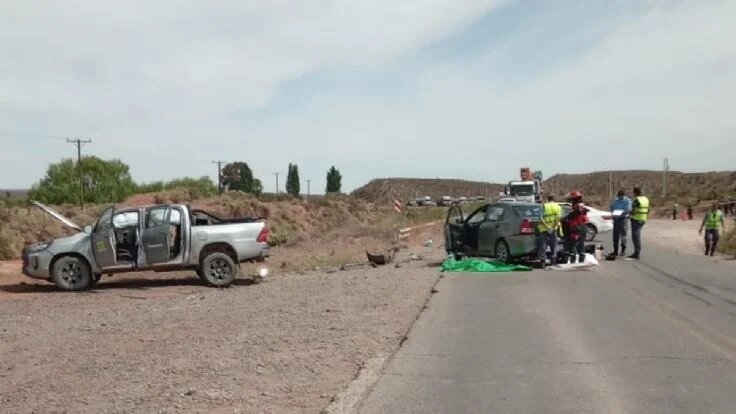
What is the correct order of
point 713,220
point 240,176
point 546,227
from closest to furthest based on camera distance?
point 546,227, point 713,220, point 240,176

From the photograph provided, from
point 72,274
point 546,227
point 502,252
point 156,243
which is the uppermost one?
point 546,227

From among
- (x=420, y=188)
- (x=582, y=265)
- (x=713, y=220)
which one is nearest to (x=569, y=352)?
(x=582, y=265)

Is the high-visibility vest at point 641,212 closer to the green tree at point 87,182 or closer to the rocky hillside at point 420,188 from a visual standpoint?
the green tree at point 87,182

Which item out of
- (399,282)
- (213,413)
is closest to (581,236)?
(399,282)

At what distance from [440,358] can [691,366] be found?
95.5 inches

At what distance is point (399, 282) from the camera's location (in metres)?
15.4

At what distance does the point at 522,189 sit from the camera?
2019 inches

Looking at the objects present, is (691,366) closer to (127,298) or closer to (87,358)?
(87,358)

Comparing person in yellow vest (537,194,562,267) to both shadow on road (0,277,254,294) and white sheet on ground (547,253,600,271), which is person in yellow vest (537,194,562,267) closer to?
white sheet on ground (547,253,600,271)

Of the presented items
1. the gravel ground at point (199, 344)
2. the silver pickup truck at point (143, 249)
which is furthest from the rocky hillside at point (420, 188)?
the gravel ground at point (199, 344)

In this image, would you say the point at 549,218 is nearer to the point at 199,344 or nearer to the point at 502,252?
the point at 502,252

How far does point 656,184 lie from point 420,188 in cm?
4263

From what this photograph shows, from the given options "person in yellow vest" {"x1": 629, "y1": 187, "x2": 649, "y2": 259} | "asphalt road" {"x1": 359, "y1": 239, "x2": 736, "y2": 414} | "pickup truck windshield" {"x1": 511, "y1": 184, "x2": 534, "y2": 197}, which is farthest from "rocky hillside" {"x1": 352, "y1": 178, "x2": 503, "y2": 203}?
"asphalt road" {"x1": 359, "y1": 239, "x2": 736, "y2": 414}

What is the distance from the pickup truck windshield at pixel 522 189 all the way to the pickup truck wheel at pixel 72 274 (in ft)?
123
